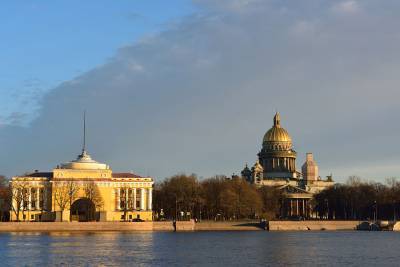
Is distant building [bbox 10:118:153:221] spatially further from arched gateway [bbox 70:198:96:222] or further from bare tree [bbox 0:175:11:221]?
bare tree [bbox 0:175:11:221]

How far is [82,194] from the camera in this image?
128m

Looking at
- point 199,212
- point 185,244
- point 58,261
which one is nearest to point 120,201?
point 199,212

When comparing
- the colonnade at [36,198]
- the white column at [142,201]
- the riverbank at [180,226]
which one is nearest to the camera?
the riverbank at [180,226]

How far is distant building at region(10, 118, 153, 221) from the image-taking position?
127 m

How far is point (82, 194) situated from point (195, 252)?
199 feet

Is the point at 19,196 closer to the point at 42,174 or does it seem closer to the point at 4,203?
the point at 4,203

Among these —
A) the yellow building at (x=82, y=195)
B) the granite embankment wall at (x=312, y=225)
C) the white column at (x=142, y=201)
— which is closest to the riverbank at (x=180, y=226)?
the granite embankment wall at (x=312, y=225)

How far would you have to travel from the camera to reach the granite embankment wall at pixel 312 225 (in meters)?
126

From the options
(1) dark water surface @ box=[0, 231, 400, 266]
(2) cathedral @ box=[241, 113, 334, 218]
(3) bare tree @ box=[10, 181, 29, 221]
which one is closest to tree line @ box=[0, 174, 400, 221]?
(3) bare tree @ box=[10, 181, 29, 221]

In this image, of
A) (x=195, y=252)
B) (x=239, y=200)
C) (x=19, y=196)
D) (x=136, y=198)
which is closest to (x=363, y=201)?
(x=239, y=200)

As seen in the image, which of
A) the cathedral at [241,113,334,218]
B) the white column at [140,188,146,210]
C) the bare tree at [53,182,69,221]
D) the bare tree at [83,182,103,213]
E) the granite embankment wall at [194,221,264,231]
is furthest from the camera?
the cathedral at [241,113,334,218]

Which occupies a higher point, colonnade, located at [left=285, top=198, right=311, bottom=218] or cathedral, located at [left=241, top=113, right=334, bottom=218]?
cathedral, located at [left=241, top=113, right=334, bottom=218]

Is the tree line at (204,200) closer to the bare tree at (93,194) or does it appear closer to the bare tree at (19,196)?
the bare tree at (93,194)

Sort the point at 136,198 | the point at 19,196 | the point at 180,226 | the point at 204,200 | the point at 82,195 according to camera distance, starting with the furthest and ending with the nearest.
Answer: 1. the point at 204,200
2. the point at 136,198
3. the point at 82,195
4. the point at 19,196
5. the point at 180,226
